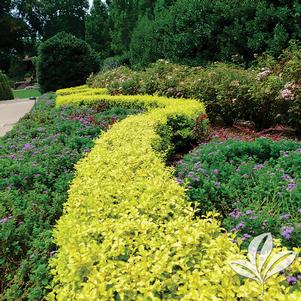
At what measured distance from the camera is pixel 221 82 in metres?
8.38

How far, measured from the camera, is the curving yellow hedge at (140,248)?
1.65 m

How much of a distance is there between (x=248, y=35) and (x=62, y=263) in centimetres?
1173

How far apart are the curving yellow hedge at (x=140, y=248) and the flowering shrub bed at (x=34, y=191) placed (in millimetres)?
607

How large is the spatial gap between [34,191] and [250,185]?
2.05 metres

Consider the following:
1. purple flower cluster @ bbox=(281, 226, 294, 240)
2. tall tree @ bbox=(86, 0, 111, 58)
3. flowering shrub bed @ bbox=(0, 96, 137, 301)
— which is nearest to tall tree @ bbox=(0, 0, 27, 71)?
tall tree @ bbox=(86, 0, 111, 58)

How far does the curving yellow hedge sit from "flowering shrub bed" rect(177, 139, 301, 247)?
1.29 feet

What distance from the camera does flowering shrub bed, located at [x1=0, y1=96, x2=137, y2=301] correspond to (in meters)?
3.12

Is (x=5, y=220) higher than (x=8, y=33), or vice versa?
(x=8, y=33)

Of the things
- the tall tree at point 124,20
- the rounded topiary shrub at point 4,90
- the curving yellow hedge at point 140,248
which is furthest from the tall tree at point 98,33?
the curving yellow hedge at point 140,248

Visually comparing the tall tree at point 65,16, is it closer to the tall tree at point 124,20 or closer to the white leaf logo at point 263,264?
the tall tree at point 124,20

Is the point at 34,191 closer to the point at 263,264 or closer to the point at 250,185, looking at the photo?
the point at 250,185

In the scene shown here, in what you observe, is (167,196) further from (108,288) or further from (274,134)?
(274,134)

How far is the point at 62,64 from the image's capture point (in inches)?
816

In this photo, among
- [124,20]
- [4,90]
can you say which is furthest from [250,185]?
[124,20]
